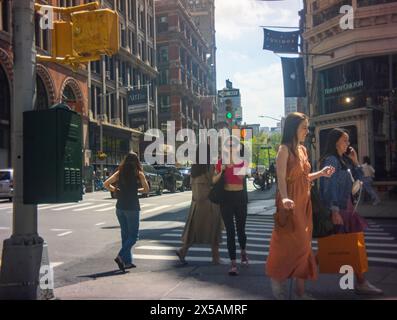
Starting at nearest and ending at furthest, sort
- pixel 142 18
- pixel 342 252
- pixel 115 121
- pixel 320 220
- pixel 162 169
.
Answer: pixel 320 220, pixel 342 252, pixel 162 169, pixel 115 121, pixel 142 18

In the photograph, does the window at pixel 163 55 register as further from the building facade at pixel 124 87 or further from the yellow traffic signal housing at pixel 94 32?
the yellow traffic signal housing at pixel 94 32

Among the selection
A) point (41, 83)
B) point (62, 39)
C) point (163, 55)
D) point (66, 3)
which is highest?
point (163, 55)

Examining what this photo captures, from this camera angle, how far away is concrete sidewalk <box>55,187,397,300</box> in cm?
564

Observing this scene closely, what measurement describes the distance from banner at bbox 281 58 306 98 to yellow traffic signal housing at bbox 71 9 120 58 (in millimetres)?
19152

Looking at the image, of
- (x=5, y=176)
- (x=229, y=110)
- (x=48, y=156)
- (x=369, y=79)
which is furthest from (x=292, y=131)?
(x=5, y=176)

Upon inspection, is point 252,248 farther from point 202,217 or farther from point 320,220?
point 320,220

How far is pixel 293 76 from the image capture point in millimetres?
24500

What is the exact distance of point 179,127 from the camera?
7225 centimetres

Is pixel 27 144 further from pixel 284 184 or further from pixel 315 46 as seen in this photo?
pixel 315 46

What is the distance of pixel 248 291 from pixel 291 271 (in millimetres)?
969

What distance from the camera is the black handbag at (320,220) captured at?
540 cm

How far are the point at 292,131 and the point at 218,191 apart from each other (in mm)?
2052

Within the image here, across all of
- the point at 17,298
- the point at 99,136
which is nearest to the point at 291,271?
the point at 17,298

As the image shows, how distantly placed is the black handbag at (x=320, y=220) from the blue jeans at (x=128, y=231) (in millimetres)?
3071
